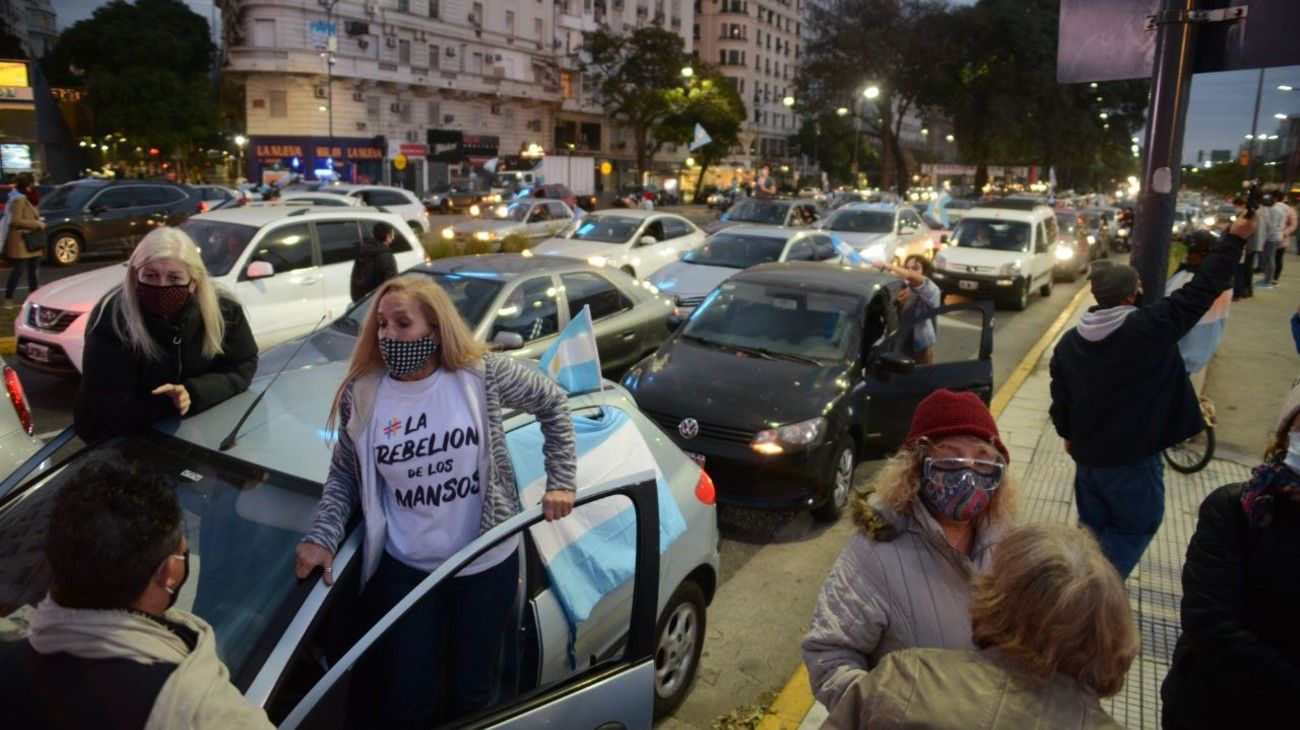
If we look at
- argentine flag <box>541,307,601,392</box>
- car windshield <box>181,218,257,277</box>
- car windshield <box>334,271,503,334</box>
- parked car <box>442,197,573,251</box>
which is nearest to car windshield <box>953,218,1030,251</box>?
parked car <box>442,197,573,251</box>

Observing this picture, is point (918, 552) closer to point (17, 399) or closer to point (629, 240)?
point (17, 399)

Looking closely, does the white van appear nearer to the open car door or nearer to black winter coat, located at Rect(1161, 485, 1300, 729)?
the open car door

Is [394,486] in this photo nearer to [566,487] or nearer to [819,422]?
[566,487]

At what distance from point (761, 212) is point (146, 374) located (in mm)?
16629

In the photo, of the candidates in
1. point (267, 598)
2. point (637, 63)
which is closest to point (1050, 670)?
point (267, 598)

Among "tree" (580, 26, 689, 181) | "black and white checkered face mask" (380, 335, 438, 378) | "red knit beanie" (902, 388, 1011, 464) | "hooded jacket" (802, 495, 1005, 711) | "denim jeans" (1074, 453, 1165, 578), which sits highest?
"tree" (580, 26, 689, 181)

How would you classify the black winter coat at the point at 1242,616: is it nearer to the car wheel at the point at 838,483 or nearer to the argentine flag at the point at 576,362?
the argentine flag at the point at 576,362

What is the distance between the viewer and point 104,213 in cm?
1767

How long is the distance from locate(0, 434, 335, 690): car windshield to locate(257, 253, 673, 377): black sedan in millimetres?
3168

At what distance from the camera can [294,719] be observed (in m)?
2.16

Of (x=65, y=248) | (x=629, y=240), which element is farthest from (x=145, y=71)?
(x=629, y=240)

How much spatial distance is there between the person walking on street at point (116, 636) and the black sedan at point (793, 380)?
428 cm

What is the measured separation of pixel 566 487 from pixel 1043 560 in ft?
4.94

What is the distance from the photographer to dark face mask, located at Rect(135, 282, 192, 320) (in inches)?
143
